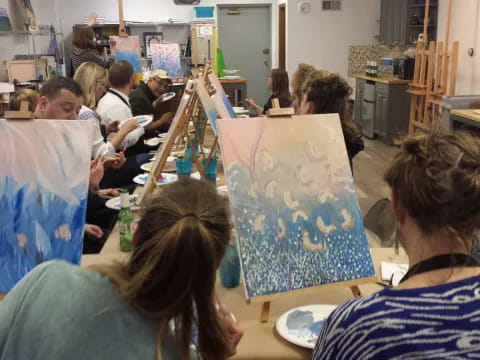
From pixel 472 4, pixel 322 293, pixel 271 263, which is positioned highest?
pixel 472 4

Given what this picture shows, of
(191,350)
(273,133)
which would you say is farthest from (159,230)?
(273,133)

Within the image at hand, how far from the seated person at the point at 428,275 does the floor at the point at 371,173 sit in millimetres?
3393

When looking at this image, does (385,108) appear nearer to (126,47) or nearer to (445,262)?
(126,47)

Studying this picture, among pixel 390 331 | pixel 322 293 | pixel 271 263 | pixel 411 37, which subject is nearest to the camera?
pixel 390 331

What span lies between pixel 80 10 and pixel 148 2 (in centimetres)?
116

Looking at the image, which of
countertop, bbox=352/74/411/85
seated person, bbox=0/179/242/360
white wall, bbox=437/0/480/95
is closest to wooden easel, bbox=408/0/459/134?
white wall, bbox=437/0/480/95

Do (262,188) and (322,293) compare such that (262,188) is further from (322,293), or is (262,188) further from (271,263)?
(322,293)

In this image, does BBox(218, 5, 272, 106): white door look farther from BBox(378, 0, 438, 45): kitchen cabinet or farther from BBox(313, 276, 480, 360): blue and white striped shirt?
BBox(313, 276, 480, 360): blue and white striped shirt

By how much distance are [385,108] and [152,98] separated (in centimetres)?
367

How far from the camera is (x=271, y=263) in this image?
5.63ft

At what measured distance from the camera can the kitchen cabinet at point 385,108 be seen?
7.31 meters

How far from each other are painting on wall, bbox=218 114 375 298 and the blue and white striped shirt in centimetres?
65

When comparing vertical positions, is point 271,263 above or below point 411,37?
below

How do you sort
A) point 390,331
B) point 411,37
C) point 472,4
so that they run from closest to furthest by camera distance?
point 390,331 → point 472,4 → point 411,37
